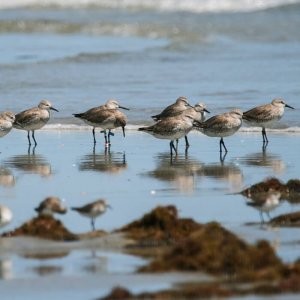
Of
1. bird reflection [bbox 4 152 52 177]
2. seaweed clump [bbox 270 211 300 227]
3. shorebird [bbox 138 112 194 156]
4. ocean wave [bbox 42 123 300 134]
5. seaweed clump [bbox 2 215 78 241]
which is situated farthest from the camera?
ocean wave [bbox 42 123 300 134]

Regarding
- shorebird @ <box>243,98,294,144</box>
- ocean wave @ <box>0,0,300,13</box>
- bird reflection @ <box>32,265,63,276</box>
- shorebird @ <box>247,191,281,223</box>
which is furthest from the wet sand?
ocean wave @ <box>0,0,300,13</box>

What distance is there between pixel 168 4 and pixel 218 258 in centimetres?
4404

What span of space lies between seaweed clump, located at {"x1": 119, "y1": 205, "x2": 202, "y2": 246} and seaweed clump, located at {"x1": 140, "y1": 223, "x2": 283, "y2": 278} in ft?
3.14

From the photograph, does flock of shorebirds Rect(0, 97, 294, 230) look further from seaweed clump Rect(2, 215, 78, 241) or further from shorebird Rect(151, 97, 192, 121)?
seaweed clump Rect(2, 215, 78, 241)

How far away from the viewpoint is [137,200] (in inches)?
468

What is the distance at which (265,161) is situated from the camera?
15008 millimetres

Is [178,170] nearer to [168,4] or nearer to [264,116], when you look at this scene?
[264,116]

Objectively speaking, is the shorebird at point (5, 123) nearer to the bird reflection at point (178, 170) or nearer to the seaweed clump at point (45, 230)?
the bird reflection at point (178, 170)

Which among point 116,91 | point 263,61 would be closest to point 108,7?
point 263,61

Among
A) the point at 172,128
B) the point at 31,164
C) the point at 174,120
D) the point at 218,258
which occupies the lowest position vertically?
the point at 218,258

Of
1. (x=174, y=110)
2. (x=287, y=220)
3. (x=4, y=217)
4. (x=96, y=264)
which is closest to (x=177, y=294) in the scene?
(x=96, y=264)

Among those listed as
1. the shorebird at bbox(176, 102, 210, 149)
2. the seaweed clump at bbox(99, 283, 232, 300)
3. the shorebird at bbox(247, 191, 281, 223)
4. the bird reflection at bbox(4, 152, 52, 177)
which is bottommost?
the seaweed clump at bbox(99, 283, 232, 300)

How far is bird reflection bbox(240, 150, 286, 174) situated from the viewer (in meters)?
14.4

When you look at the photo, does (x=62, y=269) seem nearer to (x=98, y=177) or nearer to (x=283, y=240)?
(x=283, y=240)
